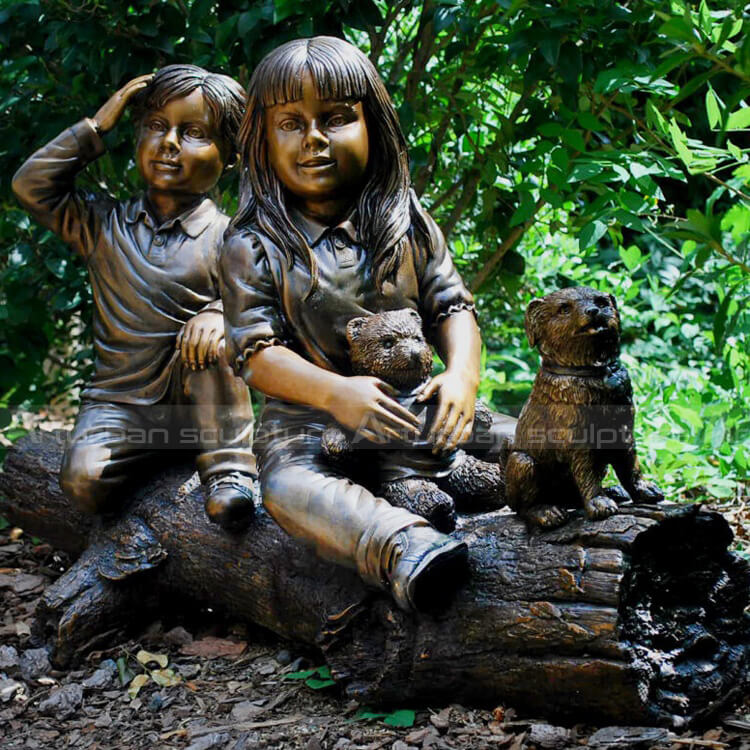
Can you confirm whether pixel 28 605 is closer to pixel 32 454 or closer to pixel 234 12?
pixel 32 454

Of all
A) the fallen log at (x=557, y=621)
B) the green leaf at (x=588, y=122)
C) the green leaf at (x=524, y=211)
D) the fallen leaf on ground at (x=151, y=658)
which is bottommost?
the fallen leaf on ground at (x=151, y=658)

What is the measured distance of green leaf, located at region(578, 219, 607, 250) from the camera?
324 cm

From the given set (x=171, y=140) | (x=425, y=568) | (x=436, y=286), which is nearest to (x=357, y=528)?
(x=425, y=568)

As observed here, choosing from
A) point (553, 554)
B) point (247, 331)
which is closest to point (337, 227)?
point (247, 331)

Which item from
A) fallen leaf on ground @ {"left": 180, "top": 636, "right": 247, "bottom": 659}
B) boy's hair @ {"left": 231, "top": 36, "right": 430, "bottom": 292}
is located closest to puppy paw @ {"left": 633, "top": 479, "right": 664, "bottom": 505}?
boy's hair @ {"left": 231, "top": 36, "right": 430, "bottom": 292}

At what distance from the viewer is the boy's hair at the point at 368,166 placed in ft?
9.61

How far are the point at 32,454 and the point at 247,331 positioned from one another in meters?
1.51

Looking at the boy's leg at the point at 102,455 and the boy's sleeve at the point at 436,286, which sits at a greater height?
the boy's sleeve at the point at 436,286

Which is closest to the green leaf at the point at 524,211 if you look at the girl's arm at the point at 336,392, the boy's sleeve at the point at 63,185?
the girl's arm at the point at 336,392

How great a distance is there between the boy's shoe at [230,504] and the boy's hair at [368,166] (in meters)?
0.69

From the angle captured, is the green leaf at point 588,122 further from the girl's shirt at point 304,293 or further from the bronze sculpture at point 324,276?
the girl's shirt at point 304,293

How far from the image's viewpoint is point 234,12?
402cm

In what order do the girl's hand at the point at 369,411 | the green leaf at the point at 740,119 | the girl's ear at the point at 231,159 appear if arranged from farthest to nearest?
the girl's ear at the point at 231,159 → the green leaf at the point at 740,119 → the girl's hand at the point at 369,411

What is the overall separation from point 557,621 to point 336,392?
85cm
